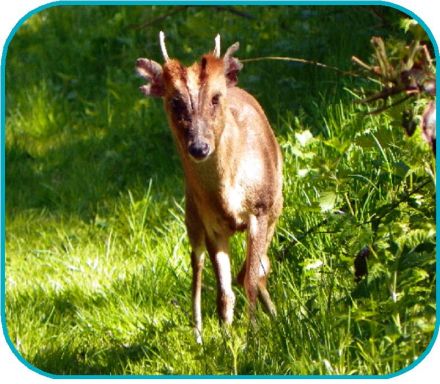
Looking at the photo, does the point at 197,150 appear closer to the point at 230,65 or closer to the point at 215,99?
the point at 215,99

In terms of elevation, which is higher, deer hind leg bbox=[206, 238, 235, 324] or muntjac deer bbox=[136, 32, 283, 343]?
muntjac deer bbox=[136, 32, 283, 343]

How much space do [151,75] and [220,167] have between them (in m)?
0.51

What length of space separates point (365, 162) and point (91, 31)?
158 inches

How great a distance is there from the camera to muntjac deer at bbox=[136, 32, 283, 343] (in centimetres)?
639

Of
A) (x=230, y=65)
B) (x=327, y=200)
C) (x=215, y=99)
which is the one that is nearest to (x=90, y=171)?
(x=230, y=65)

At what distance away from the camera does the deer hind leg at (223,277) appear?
6742 mm

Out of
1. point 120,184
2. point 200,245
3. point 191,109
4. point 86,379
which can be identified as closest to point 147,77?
point 191,109

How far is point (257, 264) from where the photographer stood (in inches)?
265

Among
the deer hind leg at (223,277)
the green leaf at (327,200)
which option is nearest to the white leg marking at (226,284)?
the deer hind leg at (223,277)

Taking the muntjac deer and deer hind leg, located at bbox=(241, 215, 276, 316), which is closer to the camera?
the muntjac deer

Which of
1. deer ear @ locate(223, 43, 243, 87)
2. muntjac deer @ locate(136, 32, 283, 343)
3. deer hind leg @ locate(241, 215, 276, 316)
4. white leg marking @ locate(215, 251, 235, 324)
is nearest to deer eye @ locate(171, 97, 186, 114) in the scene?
muntjac deer @ locate(136, 32, 283, 343)

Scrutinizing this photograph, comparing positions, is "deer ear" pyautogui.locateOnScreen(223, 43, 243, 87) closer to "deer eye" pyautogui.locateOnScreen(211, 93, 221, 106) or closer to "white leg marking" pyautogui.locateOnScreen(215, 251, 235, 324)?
"deer eye" pyautogui.locateOnScreen(211, 93, 221, 106)

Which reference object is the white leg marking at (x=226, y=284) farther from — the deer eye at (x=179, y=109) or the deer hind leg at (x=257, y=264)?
the deer eye at (x=179, y=109)

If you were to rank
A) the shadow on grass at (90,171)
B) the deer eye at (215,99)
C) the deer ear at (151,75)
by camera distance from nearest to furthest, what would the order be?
the deer eye at (215,99) < the deer ear at (151,75) < the shadow on grass at (90,171)
